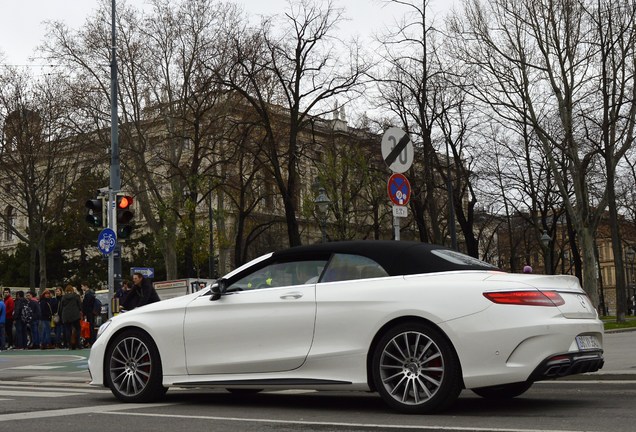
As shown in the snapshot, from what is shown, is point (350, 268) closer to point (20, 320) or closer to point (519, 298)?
point (519, 298)

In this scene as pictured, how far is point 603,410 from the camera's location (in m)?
7.68

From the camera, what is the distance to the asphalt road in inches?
279

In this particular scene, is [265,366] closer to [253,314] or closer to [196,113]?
[253,314]

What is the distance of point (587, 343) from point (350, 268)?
6.89 ft

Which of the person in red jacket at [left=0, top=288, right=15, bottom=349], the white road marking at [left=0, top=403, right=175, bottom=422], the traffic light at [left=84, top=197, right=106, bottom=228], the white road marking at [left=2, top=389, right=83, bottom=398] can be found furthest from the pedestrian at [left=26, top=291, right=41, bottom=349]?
the white road marking at [left=0, top=403, right=175, bottom=422]

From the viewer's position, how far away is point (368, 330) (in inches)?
317

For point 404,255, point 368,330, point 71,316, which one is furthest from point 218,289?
point 71,316

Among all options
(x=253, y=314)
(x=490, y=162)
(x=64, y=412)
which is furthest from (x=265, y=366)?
(x=490, y=162)

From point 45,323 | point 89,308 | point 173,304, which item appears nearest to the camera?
point 173,304

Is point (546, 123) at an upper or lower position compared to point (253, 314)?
upper

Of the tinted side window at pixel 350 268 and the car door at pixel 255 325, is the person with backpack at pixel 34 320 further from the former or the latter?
the tinted side window at pixel 350 268

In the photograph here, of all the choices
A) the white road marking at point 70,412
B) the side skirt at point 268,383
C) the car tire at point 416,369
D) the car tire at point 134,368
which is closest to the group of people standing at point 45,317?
the car tire at point 134,368

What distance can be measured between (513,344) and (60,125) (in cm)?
3752

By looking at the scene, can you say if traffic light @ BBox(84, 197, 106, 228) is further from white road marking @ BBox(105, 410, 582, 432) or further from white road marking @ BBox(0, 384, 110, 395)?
white road marking @ BBox(105, 410, 582, 432)
